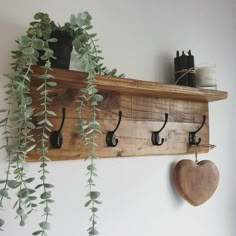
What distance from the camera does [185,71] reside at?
1.13m

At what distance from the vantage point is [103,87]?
35.6 inches

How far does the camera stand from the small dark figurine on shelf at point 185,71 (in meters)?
1.13

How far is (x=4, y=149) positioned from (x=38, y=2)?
46 centimetres

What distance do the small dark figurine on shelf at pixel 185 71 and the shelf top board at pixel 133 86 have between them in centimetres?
6

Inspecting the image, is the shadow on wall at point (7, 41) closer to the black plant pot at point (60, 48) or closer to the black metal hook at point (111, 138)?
the black plant pot at point (60, 48)

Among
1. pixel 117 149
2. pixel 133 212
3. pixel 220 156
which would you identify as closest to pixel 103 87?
pixel 117 149

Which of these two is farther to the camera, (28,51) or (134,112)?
(134,112)

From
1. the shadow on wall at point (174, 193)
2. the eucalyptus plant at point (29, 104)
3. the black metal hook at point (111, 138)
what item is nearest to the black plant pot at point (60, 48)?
the eucalyptus plant at point (29, 104)

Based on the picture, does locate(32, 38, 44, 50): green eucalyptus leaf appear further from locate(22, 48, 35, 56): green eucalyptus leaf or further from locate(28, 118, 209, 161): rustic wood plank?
locate(28, 118, 209, 161): rustic wood plank

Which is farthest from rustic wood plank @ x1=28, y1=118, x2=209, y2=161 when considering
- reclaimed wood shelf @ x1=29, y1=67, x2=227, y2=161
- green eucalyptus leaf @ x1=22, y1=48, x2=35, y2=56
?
green eucalyptus leaf @ x1=22, y1=48, x2=35, y2=56

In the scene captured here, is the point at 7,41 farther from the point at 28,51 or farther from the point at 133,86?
the point at 133,86

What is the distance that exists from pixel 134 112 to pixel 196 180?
397 millimetres

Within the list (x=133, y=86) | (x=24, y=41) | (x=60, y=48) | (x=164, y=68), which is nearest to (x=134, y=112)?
(x=133, y=86)

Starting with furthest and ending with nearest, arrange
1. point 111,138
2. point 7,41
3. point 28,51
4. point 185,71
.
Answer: point 185,71, point 111,138, point 7,41, point 28,51
